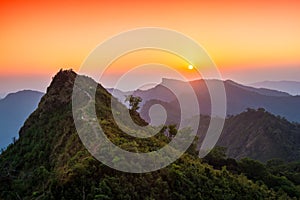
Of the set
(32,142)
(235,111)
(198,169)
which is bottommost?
(198,169)

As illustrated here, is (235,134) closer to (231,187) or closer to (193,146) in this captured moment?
(193,146)

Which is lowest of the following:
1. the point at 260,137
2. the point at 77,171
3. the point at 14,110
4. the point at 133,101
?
the point at 77,171

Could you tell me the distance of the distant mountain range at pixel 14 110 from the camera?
132m

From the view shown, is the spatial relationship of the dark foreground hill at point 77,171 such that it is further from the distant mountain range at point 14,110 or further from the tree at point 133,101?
the distant mountain range at point 14,110

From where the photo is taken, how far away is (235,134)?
82875mm

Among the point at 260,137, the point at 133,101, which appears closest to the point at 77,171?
the point at 133,101

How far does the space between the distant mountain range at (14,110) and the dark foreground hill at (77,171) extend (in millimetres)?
108416

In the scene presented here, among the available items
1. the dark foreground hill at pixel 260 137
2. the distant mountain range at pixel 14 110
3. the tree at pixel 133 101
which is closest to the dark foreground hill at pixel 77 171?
the tree at pixel 133 101

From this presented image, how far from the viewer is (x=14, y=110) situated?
142125mm

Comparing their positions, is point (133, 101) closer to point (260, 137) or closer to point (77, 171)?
point (77, 171)

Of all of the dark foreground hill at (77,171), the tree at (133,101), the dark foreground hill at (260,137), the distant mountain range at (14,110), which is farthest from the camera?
the distant mountain range at (14,110)

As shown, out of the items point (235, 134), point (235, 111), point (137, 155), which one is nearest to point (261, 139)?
point (235, 134)

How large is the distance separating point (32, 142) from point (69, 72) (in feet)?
19.0

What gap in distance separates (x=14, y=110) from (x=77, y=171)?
13719 centimetres
